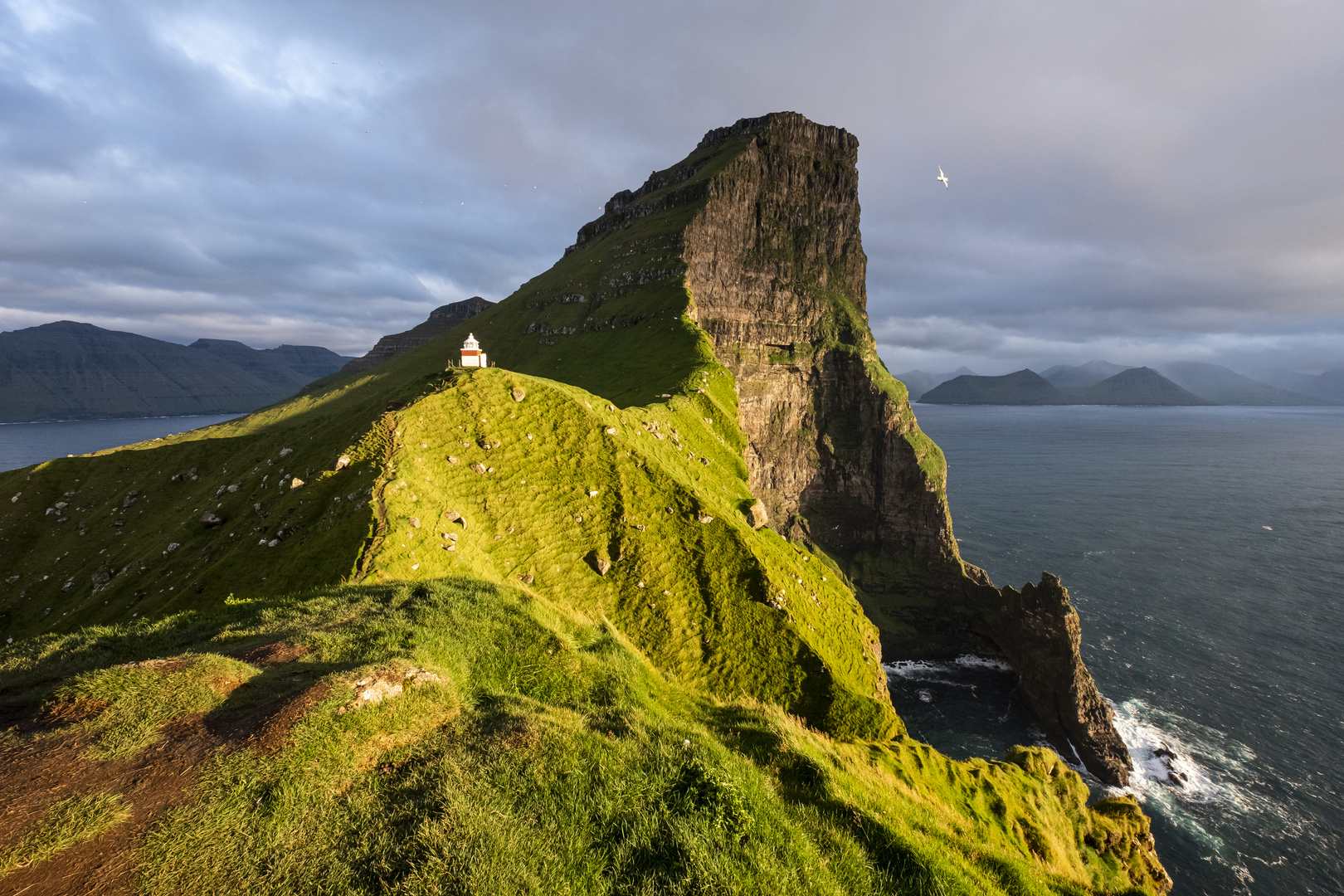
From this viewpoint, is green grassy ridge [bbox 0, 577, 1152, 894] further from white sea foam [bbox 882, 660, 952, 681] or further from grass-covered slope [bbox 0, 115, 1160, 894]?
white sea foam [bbox 882, 660, 952, 681]

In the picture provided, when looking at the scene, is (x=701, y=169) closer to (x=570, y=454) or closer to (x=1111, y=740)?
(x=570, y=454)

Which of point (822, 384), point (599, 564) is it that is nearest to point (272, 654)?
point (599, 564)

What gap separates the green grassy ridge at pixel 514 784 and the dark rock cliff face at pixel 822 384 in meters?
71.3

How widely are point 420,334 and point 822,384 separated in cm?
13632

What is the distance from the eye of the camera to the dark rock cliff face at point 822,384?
81938 millimetres

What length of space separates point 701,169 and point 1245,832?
420ft

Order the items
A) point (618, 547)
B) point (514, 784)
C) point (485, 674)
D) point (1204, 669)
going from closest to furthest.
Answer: point (514, 784) → point (485, 674) → point (618, 547) → point (1204, 669)

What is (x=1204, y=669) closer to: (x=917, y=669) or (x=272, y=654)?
(x=917, y=669)

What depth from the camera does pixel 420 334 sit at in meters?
163

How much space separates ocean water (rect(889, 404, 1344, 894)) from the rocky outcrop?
16651cm

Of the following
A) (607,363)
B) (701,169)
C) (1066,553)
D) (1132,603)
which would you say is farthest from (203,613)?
(1066,553)

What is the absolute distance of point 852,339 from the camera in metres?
97.3

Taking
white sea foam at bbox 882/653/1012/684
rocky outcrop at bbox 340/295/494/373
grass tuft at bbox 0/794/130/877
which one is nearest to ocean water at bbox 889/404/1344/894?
white sea foam at bbox 882/653/1012/684

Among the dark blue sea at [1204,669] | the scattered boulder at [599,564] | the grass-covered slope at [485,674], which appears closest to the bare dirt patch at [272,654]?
the grass-covered slope at [485,674]
